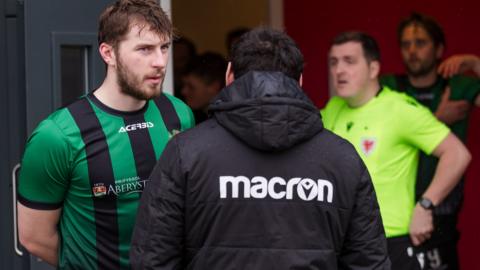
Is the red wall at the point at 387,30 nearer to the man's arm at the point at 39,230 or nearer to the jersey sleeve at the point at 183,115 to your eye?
→ the jersey sleeve at the point at 183,115

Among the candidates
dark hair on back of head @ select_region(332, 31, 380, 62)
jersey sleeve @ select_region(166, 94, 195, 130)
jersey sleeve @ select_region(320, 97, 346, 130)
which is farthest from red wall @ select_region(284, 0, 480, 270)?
jersey sleeve @ select_region(166, 94, 195, 130)

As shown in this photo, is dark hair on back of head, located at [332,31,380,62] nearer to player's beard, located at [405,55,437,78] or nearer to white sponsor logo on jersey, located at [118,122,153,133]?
player's beard, located at [405,55,437,78]

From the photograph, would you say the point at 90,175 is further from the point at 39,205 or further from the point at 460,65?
the point at 460,65

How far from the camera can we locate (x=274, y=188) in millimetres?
2430

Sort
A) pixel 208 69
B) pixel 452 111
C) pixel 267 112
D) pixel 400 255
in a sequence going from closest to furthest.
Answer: pixel 267 112, pixel 400 255, pixel 452 111, pixel 208 69

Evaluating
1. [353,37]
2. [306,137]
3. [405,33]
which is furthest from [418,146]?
[306,137]

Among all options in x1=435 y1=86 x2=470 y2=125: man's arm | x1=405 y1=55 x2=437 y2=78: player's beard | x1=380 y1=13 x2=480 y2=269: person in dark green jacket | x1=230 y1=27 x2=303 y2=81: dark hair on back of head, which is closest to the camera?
x1=230 y1=27 x2=303 y2=81: dark hair on back of head

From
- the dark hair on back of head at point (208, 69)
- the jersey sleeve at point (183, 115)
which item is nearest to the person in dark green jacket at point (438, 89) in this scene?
the dark hair on back of head at point (208, 69)

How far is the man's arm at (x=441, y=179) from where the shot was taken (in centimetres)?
440

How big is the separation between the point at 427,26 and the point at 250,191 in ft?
11.5

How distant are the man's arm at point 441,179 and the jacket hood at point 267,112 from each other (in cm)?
208

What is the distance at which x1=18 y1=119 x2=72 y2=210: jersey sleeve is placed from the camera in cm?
281

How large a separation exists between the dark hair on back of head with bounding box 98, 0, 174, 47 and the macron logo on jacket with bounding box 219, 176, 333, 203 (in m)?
0.69

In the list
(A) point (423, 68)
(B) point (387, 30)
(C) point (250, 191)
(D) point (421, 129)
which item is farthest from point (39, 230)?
(B) point (387, 30)
